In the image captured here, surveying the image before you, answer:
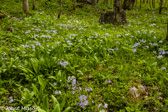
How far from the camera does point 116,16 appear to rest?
995 cm

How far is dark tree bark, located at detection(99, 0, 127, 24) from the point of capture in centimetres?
984

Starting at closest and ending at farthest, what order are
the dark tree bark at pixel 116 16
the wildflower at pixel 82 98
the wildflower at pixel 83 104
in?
the wildflower at pixel 83 104, the wildflower at pixel 82 98, the dark tree bark at pixel 116 16

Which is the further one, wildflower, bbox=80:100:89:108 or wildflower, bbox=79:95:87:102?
wildflower, bbox=79:95:87:102

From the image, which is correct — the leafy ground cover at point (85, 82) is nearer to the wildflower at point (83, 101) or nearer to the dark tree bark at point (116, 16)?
the wildflower at point (83, 101)

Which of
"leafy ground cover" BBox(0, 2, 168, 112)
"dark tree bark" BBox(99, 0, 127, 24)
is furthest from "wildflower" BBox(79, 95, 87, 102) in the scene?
"dark tree bark" BBox(99, 0, 127, 24)

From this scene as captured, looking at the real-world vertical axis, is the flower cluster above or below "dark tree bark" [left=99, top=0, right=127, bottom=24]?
below

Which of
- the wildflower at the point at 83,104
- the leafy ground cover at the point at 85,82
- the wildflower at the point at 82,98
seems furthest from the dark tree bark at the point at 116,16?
the wildflower at the point at 83,104

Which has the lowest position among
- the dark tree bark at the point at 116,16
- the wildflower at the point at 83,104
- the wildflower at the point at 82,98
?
the wildflower at the point at 83,104

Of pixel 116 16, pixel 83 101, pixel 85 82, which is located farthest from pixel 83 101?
pixel 116 16

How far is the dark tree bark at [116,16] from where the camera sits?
984 centimetres

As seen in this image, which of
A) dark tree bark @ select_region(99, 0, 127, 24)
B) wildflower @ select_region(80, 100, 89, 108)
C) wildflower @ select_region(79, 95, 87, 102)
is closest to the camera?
wildflower @ select_region(80, 100, 89, 108)

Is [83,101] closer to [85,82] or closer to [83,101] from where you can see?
[83,101]

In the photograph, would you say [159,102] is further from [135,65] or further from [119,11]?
[119,11]

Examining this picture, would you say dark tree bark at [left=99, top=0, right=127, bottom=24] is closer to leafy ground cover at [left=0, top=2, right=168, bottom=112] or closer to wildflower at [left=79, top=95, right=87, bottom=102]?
leafy ground cover at [left=0, top=2, right=168, bottom=112]
